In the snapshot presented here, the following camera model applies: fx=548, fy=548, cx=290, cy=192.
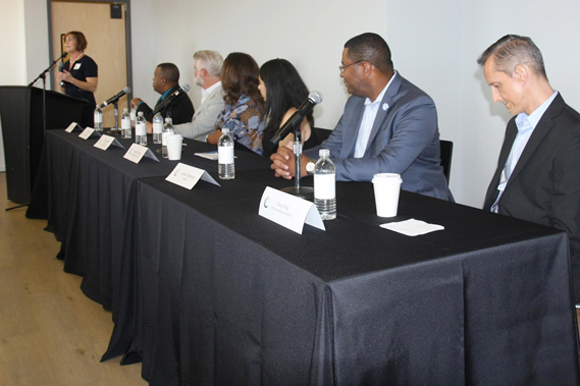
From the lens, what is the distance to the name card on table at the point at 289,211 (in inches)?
50.8

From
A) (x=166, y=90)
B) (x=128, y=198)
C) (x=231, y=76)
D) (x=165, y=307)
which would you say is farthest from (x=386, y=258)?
(x=166, y=90)

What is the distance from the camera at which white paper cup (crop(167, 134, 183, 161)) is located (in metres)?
2.60

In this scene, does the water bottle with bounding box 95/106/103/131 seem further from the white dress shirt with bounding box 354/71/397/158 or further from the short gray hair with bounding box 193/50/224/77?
the white dress shirt with bounding box 354/71/397/158

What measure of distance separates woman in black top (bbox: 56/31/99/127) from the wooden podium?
2.09 feet

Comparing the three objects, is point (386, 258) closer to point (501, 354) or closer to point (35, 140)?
point (501, 354)

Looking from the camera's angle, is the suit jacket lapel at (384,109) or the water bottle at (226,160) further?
the suit jacket lapel at (384,109)

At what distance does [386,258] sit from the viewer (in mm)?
1112

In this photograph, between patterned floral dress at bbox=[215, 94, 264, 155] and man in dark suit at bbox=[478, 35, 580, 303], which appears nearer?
man in dark suit at bbox=[478, 35, 580, 303]

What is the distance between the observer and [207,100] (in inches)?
166

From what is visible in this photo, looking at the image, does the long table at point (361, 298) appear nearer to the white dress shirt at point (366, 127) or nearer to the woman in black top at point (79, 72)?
the white dress shirt at point (366, 127)

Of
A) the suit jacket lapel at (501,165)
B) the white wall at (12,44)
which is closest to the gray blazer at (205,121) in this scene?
the suit jacket lapel at (501,165)

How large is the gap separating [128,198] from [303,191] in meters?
0.75

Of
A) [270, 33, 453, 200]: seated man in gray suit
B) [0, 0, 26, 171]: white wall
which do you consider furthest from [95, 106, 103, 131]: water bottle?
[0, 0, 26, 171]: white wall

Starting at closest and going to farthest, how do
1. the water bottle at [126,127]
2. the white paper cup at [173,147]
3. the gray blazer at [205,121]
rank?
the white paper cup at [173,147]
the water bottle at [126,127]
the gray blazer at [205,121]
